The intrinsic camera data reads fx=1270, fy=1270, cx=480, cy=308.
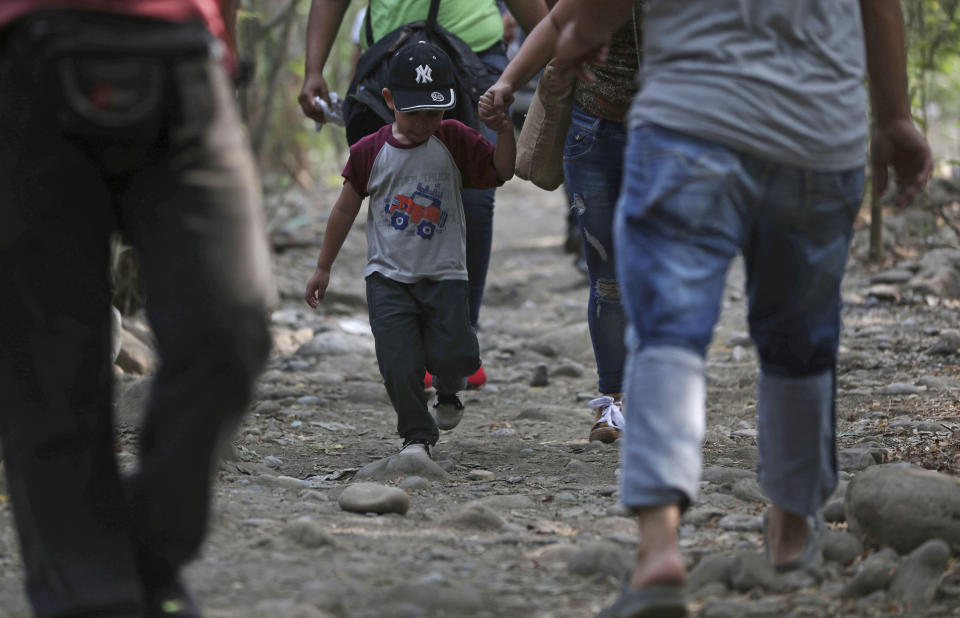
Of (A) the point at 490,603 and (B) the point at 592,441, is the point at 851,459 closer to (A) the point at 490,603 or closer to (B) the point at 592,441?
(B) the point at 592,441

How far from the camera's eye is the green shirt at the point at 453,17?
4.62m

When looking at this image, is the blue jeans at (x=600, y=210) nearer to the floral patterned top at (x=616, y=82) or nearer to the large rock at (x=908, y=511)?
the floral patterned top at (x=616, y=82)

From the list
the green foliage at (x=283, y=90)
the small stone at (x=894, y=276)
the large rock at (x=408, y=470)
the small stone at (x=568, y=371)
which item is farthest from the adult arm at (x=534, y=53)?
the green foliage at (x=283, y=90)

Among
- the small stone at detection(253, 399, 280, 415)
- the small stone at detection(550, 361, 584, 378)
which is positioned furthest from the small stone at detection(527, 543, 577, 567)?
the small stone at detection(550, 361, 584, 378)

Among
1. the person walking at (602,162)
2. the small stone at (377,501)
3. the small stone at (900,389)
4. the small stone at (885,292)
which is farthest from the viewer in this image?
the small stone at (885,292)

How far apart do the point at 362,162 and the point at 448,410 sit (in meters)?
1.00

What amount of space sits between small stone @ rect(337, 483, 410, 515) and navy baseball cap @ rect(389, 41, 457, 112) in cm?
130

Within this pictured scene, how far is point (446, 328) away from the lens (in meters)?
4.11

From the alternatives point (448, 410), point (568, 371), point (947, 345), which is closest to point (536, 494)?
point (448, 410)

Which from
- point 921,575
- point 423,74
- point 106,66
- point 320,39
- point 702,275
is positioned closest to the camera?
point 106,66

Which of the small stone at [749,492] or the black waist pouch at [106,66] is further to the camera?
the small stone at [749,492]

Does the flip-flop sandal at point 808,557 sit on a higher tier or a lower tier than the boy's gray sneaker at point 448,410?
higher

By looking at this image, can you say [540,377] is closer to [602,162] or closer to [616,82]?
[602,162]

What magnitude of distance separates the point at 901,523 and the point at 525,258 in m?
6.98
